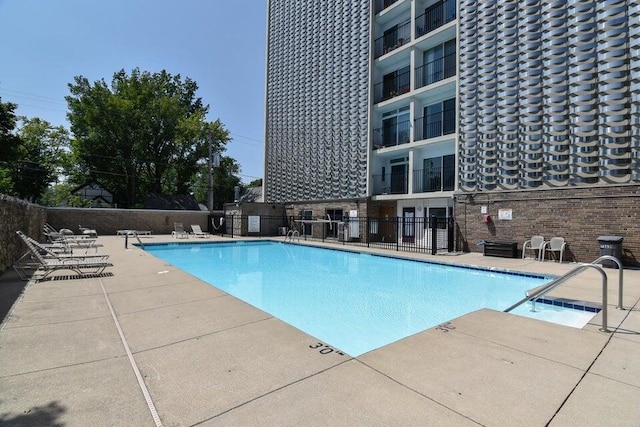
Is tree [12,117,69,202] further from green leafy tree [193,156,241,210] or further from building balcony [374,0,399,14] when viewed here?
building balcony [374,0,399,14]

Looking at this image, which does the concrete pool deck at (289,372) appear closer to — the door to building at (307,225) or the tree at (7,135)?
the door to building at (307,225)

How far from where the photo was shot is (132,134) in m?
31.4

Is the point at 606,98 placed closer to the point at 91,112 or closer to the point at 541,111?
the point at 541,111

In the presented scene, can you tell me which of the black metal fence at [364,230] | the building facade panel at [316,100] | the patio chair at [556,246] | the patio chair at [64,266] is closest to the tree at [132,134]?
the building facade panel at [316,100]

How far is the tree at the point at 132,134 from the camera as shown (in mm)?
30531

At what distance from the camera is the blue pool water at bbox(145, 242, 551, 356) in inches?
212

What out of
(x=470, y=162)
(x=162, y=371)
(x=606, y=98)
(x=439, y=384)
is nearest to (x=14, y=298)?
(x=162, y=371)

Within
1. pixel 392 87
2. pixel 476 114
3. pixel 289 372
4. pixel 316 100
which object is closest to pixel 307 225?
pixel 316 100

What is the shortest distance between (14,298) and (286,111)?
20954 millimetres

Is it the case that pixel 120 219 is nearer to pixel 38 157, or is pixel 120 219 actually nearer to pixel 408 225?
pixel 408 225

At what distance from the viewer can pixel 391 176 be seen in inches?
714

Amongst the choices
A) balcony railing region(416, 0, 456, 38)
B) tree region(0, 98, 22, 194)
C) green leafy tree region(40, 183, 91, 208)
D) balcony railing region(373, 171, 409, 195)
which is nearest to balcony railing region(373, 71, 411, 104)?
balcony railing region(416, 0, 456, 38)

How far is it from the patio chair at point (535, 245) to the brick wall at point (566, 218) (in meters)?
0.22

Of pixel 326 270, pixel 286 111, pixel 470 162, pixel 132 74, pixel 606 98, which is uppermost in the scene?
pixel 132 74
